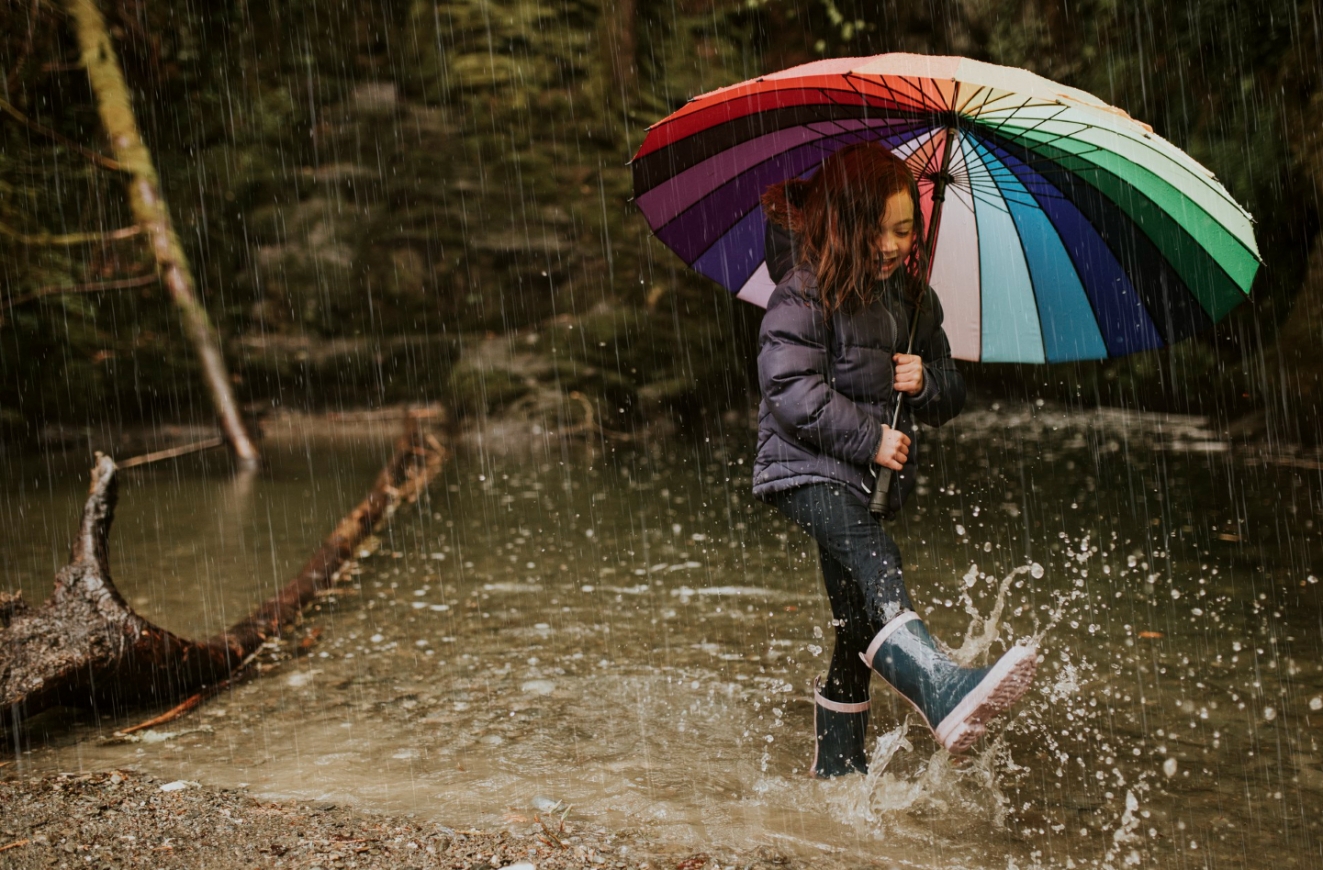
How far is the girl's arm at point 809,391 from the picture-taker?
11.0 ft

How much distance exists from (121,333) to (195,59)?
4419mm

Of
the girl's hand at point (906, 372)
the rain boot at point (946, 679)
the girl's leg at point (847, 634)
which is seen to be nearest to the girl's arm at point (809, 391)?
the girl's hand at point (906, 372)

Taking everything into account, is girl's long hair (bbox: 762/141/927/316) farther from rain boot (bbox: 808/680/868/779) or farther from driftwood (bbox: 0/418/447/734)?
driftwood (bbox: 0/418/447/734)

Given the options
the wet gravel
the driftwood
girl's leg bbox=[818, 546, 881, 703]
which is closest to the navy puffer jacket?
girl's leg bbox=[818, 546, 881, 703]

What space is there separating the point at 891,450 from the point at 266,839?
2255 millimetres

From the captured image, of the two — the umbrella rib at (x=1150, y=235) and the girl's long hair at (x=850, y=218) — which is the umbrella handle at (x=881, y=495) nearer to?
the girl's long hair at (x=850, y=218)

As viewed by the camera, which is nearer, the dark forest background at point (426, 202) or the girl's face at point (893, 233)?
the girl's face at point (893, 233)

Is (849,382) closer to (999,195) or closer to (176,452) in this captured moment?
(999,195)

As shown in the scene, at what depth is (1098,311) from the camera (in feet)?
13.6

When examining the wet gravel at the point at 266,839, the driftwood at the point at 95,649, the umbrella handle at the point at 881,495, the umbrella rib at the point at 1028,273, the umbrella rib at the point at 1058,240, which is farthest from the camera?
the driftwood at the point at 95,649

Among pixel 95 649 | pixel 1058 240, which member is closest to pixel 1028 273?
pixel 1058 240

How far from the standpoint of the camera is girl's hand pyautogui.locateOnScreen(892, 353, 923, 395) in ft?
11.7

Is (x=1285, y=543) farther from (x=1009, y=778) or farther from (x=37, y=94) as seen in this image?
(x=37, y=94)

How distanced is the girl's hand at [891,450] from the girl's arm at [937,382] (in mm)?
245
